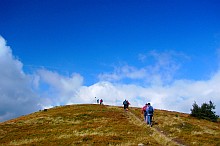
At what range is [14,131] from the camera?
3419 cm

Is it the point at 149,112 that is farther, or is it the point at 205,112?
the point at 205,112

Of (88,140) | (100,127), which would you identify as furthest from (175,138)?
(100,127)

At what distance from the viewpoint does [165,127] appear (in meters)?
32.9

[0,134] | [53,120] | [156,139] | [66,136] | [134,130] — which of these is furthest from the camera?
[53,120]

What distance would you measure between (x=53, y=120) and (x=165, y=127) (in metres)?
18.8

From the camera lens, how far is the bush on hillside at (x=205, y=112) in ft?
179

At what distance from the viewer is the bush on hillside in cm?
5462

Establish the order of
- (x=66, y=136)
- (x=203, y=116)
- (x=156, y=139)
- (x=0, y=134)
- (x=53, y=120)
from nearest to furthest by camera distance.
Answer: (x=156, y=139), (x=66, y=136), (x=0, y=134), (x=53, y=120), (x=203, y=116)

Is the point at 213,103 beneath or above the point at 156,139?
above

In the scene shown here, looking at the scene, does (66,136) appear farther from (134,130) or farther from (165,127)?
(165,127)

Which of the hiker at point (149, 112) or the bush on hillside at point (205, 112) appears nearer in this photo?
the hiker at point (149, 112)

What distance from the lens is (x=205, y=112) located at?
5522cm

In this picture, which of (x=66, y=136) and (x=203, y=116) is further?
(x=203, y=116)

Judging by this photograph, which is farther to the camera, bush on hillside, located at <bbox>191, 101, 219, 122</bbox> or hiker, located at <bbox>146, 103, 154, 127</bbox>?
bush on hillside, located at <bbox>191, 101, 219, 122</bbox>
